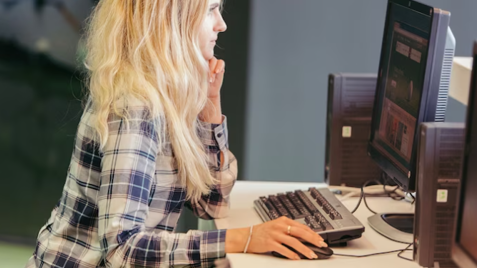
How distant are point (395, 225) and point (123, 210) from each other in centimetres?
71

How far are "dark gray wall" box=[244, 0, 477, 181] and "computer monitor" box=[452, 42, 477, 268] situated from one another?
1931mm

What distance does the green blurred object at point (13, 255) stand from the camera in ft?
11.9

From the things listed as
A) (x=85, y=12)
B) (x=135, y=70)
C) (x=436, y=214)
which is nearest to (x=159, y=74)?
(x=135, y=70)

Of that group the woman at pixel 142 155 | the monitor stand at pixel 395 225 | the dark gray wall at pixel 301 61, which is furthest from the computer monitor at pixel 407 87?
the dark gray wall at pixel 301 61

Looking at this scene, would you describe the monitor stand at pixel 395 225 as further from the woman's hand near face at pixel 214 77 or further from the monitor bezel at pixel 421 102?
the woman's hand near face at pixel 214 77

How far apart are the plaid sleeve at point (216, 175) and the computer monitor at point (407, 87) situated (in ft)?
1.25

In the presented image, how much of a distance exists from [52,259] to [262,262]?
49 cm

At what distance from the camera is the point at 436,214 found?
1.56m

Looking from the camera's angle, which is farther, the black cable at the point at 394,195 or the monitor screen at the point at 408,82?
the black cable at the point at 394,195

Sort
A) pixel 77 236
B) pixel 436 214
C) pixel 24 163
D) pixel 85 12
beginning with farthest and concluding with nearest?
pixel 24 163
pixel 85 12
pixel 77 236
pixel 436 214

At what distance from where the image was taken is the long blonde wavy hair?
163cm

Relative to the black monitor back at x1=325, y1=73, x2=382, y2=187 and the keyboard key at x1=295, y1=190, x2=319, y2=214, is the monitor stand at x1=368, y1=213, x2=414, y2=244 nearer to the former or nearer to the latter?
the keyboard key at x1=295, y1=190, x2=319, y2=214

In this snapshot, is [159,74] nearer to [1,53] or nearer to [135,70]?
[135,70]

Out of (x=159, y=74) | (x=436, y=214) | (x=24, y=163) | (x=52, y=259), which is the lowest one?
(x=24, y=163)
